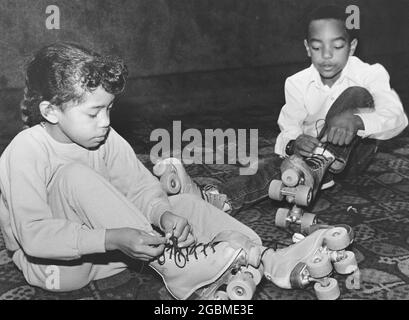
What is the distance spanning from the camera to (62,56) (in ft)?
3.79

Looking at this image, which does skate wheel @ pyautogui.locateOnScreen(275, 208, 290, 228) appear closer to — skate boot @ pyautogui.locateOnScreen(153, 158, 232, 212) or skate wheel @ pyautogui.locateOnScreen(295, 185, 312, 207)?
skate wheel @ pyautogui.locateOnScreen(295, 185, 312, 207)

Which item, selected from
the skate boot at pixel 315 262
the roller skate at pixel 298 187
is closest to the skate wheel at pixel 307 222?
the roller skate at pixel 298 187

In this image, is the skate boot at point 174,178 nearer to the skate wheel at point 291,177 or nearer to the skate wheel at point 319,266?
the skate wheel at point 291,177

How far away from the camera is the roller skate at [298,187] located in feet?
4.53

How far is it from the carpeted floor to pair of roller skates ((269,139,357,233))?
7 centimetres

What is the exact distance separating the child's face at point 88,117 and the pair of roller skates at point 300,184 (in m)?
0.50

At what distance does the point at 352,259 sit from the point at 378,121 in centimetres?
60

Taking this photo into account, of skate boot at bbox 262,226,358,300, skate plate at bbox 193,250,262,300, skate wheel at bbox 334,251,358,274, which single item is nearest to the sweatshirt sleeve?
skate plate at bbox 193,250,262,300

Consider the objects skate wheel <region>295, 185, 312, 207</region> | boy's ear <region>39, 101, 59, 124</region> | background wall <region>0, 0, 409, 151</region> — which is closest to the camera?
boy's ear <region>39, 101, 59, 124</region>

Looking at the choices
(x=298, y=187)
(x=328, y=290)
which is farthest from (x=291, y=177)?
(x=328, y=290)

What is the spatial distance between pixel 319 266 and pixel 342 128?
1.78ft

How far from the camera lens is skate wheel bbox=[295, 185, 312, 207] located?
1.38 metres

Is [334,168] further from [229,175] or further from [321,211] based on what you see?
[229,175]

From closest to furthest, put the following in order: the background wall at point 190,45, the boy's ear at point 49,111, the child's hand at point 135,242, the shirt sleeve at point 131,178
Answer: the child's hand at point 135,242 < the boy's ear at point 49,111 < the shirt sleeve at point 131,178 < the background wall at point 190,45
